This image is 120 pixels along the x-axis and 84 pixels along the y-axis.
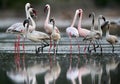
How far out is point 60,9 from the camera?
4709 centimetres

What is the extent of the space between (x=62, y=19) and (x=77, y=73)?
28229 mm

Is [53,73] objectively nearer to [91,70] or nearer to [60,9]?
[91,70]

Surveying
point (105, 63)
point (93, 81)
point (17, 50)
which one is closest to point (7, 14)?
point (17, 50)

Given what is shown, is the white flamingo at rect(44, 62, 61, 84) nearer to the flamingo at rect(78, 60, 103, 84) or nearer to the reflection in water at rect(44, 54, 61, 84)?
the reflection in water at rect(44, 54, 61, 84)

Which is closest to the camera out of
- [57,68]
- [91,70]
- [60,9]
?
[91,70]

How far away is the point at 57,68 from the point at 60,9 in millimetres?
29379

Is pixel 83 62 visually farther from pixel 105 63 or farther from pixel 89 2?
pixel 89 2

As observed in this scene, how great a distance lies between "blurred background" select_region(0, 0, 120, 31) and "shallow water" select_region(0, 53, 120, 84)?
76.6 ft

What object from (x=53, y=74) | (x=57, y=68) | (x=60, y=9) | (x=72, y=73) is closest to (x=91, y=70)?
(x=72, y=73)

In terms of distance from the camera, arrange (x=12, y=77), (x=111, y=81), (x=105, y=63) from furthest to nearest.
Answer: (x=105, y=63) < (x=12, y=77) < (x=111, y=81)

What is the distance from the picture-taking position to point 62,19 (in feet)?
148

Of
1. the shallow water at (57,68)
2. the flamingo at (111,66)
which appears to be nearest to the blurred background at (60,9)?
the shallow water at (57,68)

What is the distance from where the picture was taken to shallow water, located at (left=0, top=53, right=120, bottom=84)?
15.9m

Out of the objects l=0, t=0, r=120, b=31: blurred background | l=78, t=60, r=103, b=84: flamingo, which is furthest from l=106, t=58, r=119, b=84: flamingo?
l=0, t=0, r=120, b=31: blurred background
